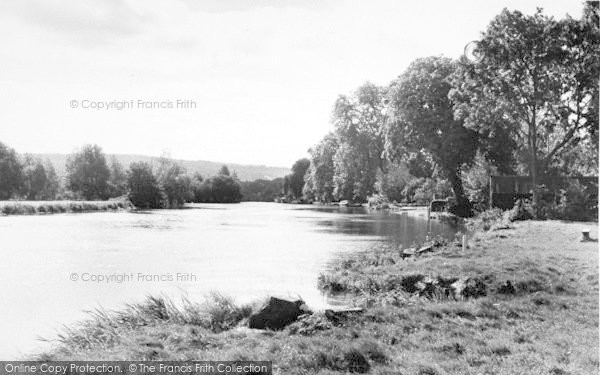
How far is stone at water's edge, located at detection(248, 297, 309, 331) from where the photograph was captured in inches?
444

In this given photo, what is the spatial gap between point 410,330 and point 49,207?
5843 cm

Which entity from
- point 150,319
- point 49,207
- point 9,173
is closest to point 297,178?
point 9,173

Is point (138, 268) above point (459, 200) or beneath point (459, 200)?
beneath

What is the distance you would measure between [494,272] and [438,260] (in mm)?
3135

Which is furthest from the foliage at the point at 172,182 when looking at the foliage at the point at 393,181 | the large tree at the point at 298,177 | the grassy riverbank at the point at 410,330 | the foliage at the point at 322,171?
the grassy riverbank at the point at 410,330

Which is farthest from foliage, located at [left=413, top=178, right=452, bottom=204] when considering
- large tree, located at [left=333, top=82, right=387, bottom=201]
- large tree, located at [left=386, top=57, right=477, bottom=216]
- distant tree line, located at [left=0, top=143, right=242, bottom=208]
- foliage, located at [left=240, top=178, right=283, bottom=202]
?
foliage, located at [left=240, top=178, right=283, bottom=202]

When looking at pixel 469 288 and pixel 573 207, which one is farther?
pixel 573 207

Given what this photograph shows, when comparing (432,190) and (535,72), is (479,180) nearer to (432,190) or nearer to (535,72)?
(432,190)

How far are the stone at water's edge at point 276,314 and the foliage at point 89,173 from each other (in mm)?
80877

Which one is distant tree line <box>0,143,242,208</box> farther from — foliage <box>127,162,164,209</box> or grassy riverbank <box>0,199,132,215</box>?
grassy riverbank <box>0,199,132,215</box>

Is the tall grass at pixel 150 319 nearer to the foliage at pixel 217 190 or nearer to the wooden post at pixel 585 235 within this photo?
the wooden post at pixel 585 235

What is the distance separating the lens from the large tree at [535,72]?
36000 millimetres

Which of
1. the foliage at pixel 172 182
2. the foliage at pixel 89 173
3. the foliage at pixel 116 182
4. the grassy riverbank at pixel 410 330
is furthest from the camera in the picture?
the foliage at pixel 172 182

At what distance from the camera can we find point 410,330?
1031 cm
